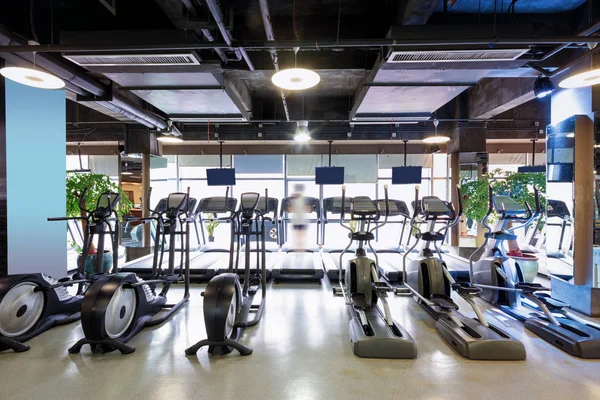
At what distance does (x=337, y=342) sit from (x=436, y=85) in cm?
381

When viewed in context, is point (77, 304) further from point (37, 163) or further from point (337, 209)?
point (337, 209)

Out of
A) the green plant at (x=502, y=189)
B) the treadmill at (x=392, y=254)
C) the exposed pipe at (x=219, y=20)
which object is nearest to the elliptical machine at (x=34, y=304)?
the exposed pipe at (x=219, y=20)

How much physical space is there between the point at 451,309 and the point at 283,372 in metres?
2.11

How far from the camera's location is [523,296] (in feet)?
13.6

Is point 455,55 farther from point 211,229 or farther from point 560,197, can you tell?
point 211,229

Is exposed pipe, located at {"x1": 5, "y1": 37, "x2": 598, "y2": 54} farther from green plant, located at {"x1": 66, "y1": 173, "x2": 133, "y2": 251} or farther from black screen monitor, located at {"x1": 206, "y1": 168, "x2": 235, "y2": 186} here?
black screen monitor, located at {"x1": 206, "y1": 168, "x2": 235, "y2": 186}

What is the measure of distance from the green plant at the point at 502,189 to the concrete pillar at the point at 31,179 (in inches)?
295

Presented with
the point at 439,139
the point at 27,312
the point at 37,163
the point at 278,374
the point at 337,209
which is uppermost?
the point at 439,139

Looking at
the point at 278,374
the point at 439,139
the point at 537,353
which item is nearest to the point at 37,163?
the point at 278,374

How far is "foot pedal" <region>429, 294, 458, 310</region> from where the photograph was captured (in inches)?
130

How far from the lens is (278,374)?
8.28 feet

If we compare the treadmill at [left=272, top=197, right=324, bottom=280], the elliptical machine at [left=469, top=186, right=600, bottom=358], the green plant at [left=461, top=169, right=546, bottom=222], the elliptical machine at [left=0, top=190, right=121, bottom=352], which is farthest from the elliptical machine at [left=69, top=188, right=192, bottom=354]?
the green plant at [left=461, top=169, right=546, bottom=222]

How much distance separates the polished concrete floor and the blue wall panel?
1703mm

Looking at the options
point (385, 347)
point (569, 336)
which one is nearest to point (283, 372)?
point (385, 347)
